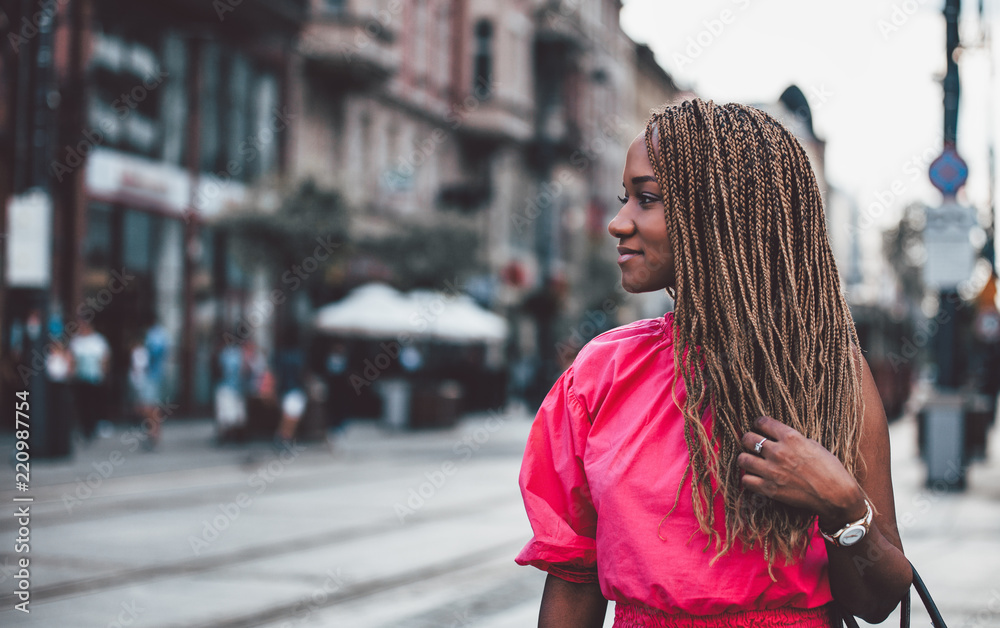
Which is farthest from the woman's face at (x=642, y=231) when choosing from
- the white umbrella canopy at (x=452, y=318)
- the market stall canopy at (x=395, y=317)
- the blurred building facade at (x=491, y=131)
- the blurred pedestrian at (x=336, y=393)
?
the white umbrella canopy at (x=452, y=318)

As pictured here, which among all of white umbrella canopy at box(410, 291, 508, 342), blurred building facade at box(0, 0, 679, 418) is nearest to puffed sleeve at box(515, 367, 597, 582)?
blurred building facade at box(0, 0, 679, 418)

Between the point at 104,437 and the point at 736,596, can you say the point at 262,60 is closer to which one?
the point at 104,437

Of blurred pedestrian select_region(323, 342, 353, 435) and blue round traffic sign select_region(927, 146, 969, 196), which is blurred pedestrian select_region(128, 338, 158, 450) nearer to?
blurred pedestrian select_region(323, 342, 353, 435)

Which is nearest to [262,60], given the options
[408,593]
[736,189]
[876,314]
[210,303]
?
[210,303]

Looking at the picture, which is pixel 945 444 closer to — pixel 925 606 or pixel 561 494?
pixel 925 606

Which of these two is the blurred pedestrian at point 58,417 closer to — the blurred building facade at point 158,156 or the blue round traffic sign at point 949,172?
the blurred building facade at point 158,156

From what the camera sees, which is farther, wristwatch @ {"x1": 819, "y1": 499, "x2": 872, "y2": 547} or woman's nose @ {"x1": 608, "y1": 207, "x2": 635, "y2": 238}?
woman's nose @ {"x1": 608, "y1": 207, "x2": 635, "y2": 238}

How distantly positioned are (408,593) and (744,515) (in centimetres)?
512

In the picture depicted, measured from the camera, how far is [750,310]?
66.7 inches

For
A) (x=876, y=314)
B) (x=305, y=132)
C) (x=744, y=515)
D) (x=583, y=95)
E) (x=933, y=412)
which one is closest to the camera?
(x=744, y=515)

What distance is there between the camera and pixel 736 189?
1727 millimetres

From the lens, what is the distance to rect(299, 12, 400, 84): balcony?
27.1 meters

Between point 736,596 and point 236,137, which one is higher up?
point 236,137

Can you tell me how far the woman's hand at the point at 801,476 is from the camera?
5.30 ft
